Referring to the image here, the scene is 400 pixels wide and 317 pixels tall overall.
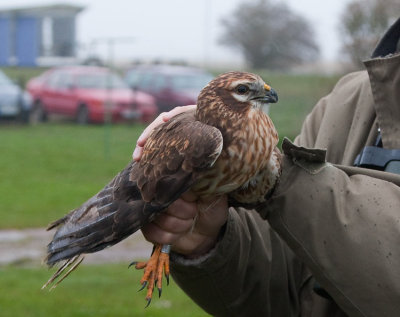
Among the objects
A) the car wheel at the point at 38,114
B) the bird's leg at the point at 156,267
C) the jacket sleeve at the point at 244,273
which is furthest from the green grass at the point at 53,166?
the bird's leg at the point at 156,267

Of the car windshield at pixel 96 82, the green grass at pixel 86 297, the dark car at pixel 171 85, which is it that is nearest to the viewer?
the green grass at pixel 86 297

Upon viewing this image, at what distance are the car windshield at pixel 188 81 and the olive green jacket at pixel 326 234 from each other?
21.5 m

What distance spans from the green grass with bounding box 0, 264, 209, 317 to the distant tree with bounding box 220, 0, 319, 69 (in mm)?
19750

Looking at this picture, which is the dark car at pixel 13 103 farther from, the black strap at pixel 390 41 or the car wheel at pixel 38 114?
the black strap at pixel 390 41

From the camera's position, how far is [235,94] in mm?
2670

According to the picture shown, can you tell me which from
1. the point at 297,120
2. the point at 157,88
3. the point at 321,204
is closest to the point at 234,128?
the point at 321,204

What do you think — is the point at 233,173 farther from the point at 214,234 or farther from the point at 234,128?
the point at 214,234

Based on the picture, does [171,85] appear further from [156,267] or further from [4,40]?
[156,267]

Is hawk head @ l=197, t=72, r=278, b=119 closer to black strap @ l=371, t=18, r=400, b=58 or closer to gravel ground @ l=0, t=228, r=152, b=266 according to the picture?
black strap @ l=371, t=18, r=400, b=58

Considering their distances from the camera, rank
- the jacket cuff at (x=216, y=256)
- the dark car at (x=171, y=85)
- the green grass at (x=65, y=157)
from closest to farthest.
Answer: the jacket cuff at (x=216, y=256)
the green grass at (x=65, y=157)
the dark car at (x=171, y=85)

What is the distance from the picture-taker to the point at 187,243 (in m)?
2.90

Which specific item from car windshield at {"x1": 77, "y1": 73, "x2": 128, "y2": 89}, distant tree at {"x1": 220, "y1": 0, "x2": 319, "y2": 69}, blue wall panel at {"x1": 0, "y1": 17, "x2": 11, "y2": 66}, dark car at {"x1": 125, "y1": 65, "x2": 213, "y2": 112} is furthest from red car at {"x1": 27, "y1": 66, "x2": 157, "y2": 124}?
blue wall panel at {"x1": 0, "y1": 17, "x2": 11, "y2": 66}

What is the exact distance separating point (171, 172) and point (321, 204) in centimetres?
53

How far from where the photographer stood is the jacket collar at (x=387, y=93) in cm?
301
